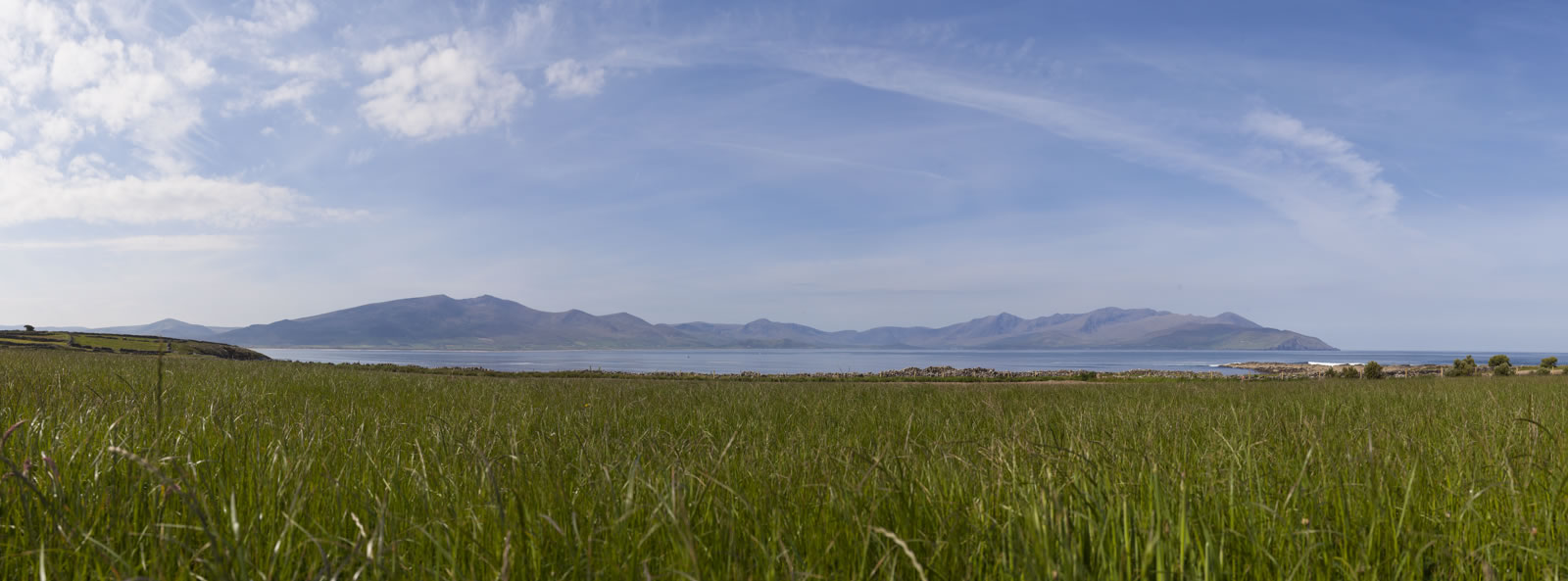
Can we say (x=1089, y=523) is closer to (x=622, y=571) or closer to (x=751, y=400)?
(x=622, y=571)

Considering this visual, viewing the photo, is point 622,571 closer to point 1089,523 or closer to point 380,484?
point 1089,523

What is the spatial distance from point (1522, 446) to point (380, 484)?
5.98 meters

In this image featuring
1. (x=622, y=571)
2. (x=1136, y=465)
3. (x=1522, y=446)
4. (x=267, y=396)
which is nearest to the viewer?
(x=622, y=571)

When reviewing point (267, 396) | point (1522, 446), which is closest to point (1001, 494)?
point (1522, 446)

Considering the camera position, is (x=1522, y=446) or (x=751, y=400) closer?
(x=1522, y=446)

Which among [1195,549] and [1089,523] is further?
[1195,549]

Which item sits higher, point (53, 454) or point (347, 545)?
point (53, 454)

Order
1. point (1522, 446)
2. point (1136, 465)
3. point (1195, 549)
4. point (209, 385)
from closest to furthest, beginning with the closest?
point (1195, 549)
point (1136, 465)
point (1522, 446)
point (209, 385)

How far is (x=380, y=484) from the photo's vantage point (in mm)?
3045

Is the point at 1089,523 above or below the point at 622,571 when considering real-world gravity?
above

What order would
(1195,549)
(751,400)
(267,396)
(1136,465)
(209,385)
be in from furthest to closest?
(751,400)
(209,385)
(267,396)
(1136,465)
(1195,549)

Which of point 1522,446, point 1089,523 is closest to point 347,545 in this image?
point 1089,523

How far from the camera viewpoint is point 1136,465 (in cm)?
320

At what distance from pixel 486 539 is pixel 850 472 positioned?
4.72 ft
